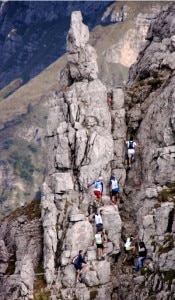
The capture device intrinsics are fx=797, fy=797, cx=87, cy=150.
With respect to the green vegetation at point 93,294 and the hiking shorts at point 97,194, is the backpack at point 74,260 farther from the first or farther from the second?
the hiking shorts at point 97,194

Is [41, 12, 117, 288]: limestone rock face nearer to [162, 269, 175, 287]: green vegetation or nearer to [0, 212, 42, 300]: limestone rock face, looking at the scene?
[0, 212, 42, 300]: limestone rock face

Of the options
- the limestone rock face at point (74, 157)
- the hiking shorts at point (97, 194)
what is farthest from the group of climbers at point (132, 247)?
the hiking shorts at point (97, 194)

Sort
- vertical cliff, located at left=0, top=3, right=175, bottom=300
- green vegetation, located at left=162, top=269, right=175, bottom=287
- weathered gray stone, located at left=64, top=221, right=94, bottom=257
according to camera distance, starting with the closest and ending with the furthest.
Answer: green vegetation, located at left=162, top=269, right=175, bottom=287
vertical cliff, located at left=0, top=3, right=175, bottom=300
weathered gray stone, located at left=64, top=221, right=94, bottom=257

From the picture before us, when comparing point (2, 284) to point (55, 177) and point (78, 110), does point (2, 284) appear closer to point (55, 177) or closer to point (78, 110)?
point (55, 177)

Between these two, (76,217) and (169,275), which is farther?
(76,217)

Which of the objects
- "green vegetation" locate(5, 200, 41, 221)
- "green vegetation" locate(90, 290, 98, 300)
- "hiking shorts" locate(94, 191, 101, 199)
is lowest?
"green vegetation" locate(90, 290, 98, 300)

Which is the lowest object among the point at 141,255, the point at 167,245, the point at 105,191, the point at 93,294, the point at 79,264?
the point at 93,294

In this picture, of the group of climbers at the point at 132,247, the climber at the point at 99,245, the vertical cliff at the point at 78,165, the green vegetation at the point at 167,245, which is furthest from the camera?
the vertical cliff at the point at 78,165

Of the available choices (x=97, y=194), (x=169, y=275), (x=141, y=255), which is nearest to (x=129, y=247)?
(x=141, y=255)

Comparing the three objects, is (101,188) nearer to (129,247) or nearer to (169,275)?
(129,247)

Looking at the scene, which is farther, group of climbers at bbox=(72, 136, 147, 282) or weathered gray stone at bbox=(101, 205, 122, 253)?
weathered gray stone at bbox=(101, 205, 122, 253)

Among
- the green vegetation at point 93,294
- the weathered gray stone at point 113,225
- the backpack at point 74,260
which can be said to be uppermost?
the weathered gray stone at point 113,225

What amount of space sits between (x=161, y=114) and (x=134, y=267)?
15430 mm

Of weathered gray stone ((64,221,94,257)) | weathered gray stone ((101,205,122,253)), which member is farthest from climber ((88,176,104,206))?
weathered gray stone ((64,221,94,257))
